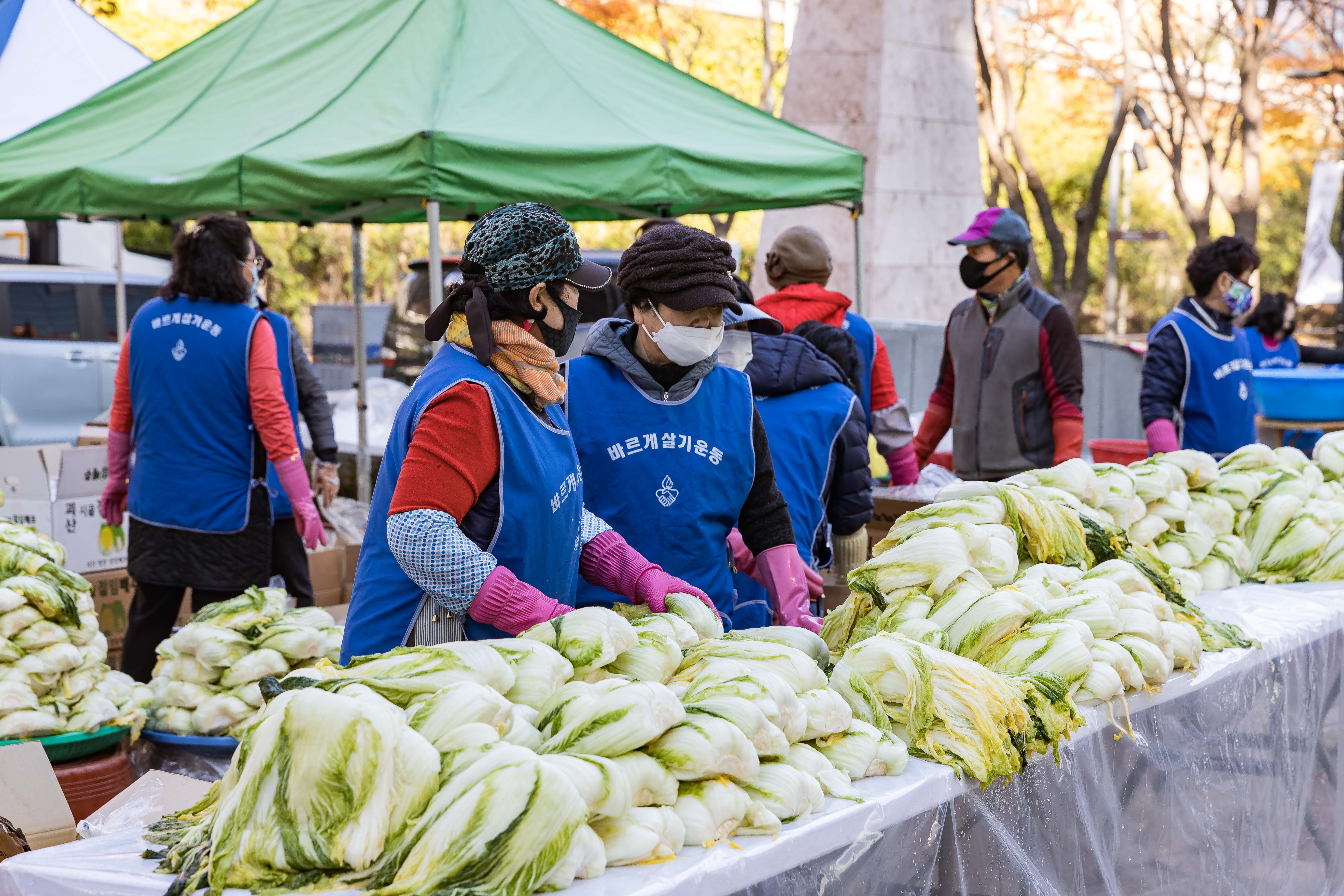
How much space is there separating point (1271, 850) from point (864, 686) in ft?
5.37

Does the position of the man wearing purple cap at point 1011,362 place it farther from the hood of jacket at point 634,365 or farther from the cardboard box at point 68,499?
the cardboard box at point 68,499

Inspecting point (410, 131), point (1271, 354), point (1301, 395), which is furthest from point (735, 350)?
point (1271, 354)

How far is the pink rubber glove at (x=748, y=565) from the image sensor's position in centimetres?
338

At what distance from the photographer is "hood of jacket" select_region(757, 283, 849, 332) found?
4613 millimetres

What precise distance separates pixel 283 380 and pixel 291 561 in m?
1.05

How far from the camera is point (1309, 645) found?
345cm

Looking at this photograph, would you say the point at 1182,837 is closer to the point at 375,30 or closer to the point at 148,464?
the point at 148,464

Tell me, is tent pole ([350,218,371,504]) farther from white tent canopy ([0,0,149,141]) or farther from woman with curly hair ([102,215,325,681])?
white tent canopy ([0,0,149,141])

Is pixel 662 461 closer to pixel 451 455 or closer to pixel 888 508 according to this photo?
pixel 451 455

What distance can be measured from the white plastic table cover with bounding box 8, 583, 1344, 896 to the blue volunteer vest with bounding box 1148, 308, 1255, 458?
1737 millimetres

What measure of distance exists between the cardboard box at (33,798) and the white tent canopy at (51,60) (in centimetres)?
784

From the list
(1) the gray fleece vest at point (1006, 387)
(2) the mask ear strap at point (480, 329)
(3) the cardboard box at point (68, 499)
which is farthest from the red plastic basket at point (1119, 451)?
(3) the cardboard box at point (68, 499)

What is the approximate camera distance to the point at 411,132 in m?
5.21

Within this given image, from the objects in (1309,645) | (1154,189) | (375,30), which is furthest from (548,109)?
(1154,189)
